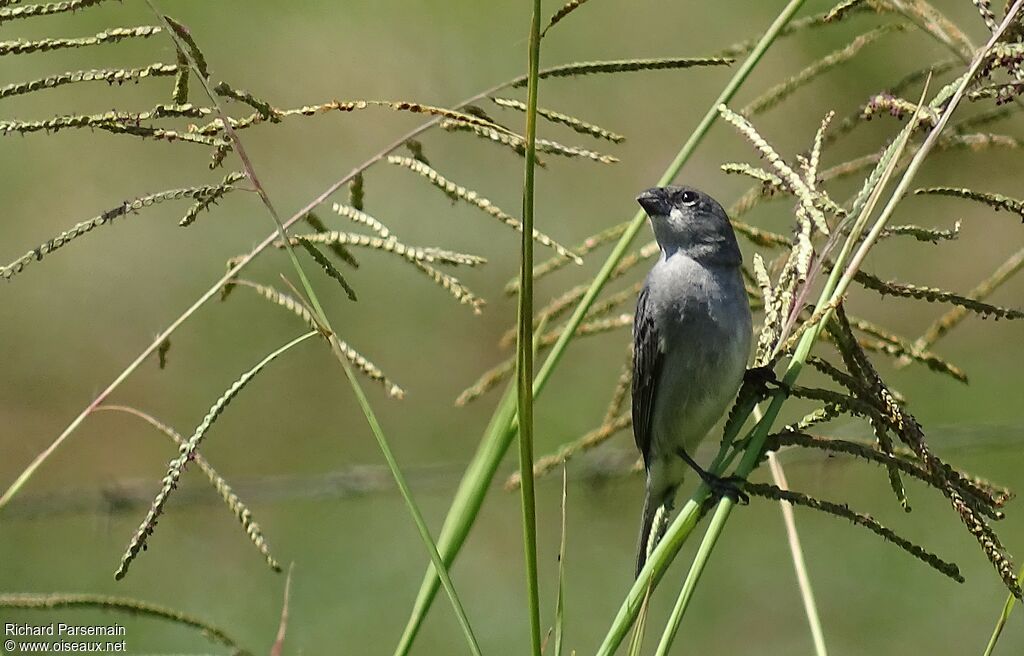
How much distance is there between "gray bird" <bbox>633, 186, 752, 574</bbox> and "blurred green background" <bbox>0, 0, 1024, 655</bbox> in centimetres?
96

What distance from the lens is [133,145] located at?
30.9 feet

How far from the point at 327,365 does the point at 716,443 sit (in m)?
4.66

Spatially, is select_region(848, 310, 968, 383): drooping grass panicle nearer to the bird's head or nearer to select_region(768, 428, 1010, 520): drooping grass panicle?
select_region(768, 428, 1010, 520): drooping grass panicle

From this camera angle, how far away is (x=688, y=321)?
319 cm

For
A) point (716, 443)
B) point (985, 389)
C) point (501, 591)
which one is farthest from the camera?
point (985, 389)

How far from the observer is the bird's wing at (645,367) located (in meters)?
3.29

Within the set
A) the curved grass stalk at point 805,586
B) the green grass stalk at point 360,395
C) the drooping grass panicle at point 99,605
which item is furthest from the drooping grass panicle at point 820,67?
the drooping grass panicle at point 99,605

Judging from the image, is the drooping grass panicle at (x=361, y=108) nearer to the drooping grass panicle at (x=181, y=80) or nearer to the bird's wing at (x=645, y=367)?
the drooping grass panicle at (x=181, y=80)

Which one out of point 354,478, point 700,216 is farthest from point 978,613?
point 700,216

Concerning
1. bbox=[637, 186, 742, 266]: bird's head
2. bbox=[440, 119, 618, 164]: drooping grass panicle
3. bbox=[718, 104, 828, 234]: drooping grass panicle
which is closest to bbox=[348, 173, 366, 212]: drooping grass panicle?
bbox=[440, 119, 618, 164]: drooping grass panicle

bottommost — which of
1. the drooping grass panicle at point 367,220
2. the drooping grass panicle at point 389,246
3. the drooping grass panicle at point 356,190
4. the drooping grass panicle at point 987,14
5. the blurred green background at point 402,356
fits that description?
the drooping grass panicle at point 389,246

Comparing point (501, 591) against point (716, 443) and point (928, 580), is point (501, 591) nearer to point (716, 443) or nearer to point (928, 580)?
point (928, 580)

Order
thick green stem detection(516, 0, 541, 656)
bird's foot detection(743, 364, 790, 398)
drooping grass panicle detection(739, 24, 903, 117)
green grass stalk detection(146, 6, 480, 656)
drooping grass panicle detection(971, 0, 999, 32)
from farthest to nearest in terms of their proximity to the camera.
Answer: drooping grass panicle detection(739, 24, 903, 117) < bird's foot detection(743, 364, 790, 398) < drooping grass panicle detection(971, 0, 999, 32) < green grass stalk detection(146, 6, 480, 656) < thick green stem detection(516, 0, 541, 656)

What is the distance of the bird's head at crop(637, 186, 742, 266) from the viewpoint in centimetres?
321
